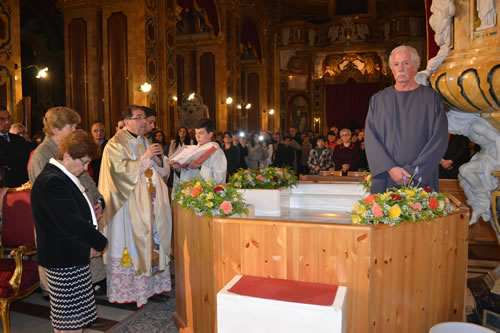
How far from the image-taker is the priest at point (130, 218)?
3.60m

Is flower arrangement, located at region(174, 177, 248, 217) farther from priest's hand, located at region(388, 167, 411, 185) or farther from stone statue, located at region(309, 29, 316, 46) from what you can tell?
stone statue, located at region(309, 29, 316, 46)

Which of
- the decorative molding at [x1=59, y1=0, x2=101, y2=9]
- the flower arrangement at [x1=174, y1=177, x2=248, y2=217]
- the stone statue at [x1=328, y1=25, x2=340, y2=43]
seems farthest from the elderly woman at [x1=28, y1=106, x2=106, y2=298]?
the stone statue at [x1=328, y1=25, x2=340, y2=43]

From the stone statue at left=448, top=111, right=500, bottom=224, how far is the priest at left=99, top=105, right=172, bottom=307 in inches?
104

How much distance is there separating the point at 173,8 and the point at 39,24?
7812 mm

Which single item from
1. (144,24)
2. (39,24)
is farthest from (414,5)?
(39,24)

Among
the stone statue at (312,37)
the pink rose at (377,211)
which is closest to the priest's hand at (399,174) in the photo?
the pink rose at (377,211)

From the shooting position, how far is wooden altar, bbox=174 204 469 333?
230 centimetres

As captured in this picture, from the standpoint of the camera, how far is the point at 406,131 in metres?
3.01

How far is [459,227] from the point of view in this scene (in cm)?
268

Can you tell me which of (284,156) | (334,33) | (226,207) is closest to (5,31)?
(226,207)

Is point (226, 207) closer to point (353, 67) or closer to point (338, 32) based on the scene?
point (338, 32)

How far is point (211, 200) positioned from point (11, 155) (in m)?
3.60

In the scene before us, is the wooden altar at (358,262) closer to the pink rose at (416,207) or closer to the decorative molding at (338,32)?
the pink rose at (416,207)

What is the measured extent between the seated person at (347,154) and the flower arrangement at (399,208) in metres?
4.25
